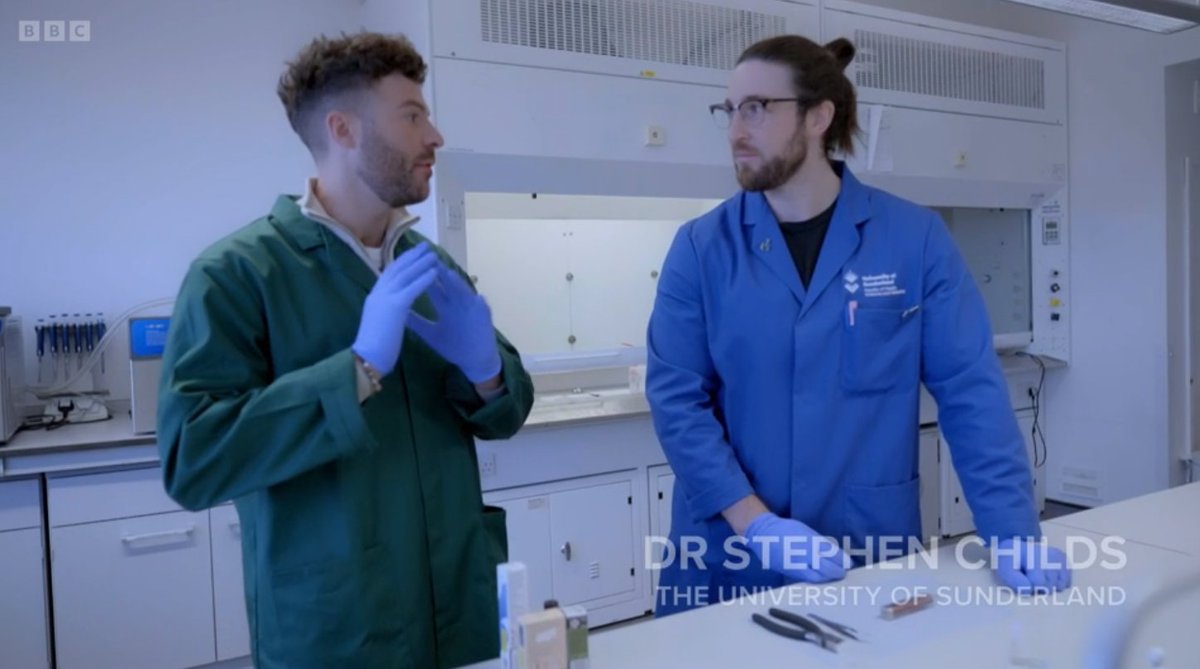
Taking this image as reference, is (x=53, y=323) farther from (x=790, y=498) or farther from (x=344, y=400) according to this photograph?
(x=790, y=498)

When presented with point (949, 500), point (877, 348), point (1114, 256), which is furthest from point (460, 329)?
point (1114, 256)

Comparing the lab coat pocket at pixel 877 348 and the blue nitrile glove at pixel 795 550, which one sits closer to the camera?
the blue nitrile glove at pixel 795 550

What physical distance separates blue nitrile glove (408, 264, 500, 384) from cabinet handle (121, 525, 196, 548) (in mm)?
1683

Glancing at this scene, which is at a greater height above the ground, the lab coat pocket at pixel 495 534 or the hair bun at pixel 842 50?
the hair bun at pixel 842 50

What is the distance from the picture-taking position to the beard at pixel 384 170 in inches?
48.0

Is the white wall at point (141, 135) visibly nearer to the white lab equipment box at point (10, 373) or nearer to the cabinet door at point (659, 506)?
the white lab equipment box at point (10, 373)

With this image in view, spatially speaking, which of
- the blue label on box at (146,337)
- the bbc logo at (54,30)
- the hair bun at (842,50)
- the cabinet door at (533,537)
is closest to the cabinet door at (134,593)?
the blue label on box at (146,337)

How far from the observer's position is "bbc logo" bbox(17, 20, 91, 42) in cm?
283

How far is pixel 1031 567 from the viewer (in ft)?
4.30

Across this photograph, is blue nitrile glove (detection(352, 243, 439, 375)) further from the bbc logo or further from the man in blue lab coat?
the bbc logo

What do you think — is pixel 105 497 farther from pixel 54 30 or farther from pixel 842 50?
pixel 842 50

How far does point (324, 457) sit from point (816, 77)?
113 cm

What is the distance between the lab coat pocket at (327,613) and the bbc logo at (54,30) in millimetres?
2659

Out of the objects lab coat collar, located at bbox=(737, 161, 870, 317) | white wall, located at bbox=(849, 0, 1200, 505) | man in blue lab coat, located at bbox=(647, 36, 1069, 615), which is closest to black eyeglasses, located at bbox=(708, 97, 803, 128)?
man in blue lab coat, located at bbox=(647, 36, 1069, 615)
